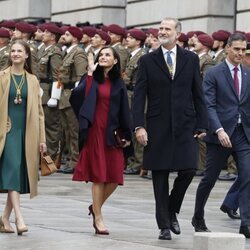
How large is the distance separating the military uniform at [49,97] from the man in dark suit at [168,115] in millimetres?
8998

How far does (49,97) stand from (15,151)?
30.0ft

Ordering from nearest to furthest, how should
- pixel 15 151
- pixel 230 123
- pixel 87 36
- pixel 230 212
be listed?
pixel 15 151
pixel 230 123
pixel 230 212
pixel 87 36

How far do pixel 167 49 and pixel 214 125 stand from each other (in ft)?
2.78

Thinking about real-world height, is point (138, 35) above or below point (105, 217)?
above

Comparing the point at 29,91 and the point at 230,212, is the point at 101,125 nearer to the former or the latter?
the point at 29,91

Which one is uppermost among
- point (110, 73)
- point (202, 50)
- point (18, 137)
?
point (110, 73)

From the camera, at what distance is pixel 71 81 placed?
21234 mm

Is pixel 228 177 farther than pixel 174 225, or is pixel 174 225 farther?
pixel 228 177

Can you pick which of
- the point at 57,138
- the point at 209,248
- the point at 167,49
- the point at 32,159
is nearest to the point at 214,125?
the point at 167,49

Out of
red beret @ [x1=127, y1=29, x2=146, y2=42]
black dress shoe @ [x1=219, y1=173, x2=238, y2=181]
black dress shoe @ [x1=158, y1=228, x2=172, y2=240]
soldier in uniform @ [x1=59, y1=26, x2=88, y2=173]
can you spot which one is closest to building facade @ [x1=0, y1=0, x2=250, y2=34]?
red beret @ [x1=127, y1=29, x2=146, y2=42]

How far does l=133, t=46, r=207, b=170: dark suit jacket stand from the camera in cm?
1278

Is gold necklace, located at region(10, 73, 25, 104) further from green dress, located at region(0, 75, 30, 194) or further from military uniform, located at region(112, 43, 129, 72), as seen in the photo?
military uniform, located at region(112, 43, 129, 72)

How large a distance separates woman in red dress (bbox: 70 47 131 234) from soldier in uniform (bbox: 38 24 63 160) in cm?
848

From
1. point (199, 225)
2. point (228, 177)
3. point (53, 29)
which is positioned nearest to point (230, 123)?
point (199, 225)
